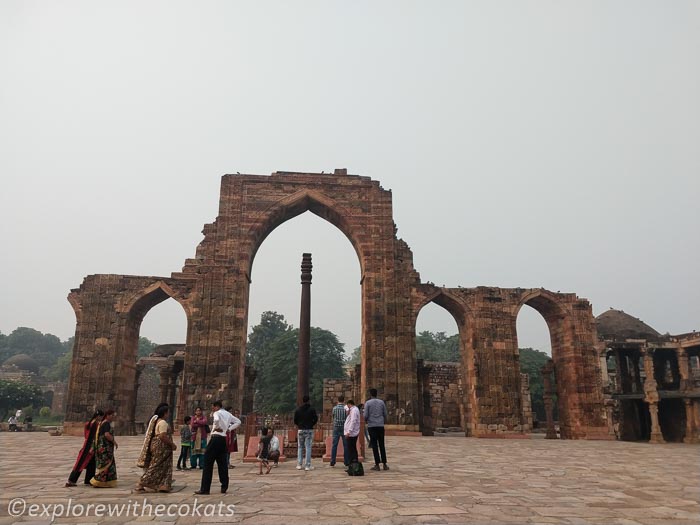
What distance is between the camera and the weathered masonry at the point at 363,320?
58.2 ft

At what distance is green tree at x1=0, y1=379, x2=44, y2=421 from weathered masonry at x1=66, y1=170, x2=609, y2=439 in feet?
77.8

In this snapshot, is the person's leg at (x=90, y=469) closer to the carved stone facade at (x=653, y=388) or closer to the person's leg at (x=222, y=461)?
the person's leg at (x=222, y=461)

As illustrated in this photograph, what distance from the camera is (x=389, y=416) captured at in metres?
17.5

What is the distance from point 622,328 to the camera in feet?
81.8

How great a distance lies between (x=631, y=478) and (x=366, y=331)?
38.1 feet

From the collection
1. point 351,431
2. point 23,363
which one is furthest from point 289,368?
point 23,363

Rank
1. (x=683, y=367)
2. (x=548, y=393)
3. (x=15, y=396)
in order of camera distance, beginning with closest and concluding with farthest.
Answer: (x=548, y=393)
(x=683, y=367)
(x=15, y=396)

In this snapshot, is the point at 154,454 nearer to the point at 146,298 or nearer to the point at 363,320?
the point at 363,320

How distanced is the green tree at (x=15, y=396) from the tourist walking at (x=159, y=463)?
38854mm

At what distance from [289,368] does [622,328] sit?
79.5 ft

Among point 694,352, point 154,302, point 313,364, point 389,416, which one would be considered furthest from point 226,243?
point 313,364

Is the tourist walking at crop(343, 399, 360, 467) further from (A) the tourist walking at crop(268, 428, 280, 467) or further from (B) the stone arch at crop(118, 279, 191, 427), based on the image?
(B) the stone arch at crop(118, 279, 191, 427)

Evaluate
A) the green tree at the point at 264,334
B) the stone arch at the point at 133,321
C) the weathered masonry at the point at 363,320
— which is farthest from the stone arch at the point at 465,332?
the green tree at the point at 264,334

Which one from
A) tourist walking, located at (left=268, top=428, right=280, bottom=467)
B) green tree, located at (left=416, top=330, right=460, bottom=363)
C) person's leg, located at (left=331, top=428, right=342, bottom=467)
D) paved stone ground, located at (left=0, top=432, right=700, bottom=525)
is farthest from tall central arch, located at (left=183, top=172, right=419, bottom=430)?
green tree, located at (left=416, top=330, right=460, bottom=363)
